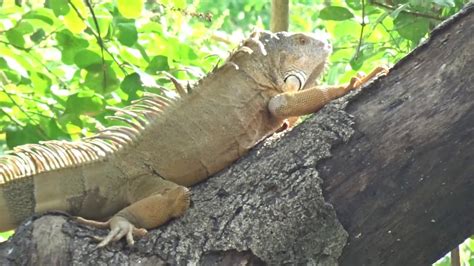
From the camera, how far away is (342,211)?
256cm

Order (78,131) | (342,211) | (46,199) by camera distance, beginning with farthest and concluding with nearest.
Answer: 1. (78,131)
2. (46,199)
3. (342,211)

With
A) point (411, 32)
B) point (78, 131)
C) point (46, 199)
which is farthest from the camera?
point (78, 131)

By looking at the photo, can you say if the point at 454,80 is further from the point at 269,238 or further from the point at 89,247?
the point at 89,247

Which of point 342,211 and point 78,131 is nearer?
point 342,211

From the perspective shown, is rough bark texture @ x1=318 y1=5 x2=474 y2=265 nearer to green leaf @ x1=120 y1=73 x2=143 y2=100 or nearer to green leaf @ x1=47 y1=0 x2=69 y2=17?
green leaf @ x1=120 y1=73 x2=143 y2=100

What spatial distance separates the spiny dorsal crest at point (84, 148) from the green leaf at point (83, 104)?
0.64 m

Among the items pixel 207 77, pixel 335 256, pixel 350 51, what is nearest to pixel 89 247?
pixel 335 256

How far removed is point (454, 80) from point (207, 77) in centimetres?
126

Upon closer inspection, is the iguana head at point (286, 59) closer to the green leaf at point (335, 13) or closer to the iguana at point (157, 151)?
the iguana at point (157, 151)

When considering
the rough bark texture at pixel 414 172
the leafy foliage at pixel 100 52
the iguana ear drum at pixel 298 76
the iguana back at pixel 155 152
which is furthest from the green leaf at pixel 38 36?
the rough bark texture at pixel 414 172

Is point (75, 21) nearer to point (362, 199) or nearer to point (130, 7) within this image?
point (130, 7)

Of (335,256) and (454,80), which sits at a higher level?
(454,80)

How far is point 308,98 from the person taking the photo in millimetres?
3273

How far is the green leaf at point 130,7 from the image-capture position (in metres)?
4.02
